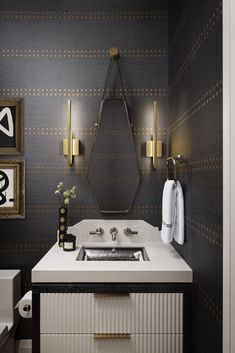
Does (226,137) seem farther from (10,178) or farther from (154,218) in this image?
(10,178)

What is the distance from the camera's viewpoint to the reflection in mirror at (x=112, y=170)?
2188 mm

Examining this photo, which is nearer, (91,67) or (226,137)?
(226,137)

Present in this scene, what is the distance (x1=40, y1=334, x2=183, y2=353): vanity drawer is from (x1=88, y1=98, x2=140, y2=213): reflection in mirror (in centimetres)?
90

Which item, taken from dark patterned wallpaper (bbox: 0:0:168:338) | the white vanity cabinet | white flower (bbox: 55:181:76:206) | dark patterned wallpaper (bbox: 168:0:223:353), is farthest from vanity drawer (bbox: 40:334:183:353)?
white flower (bbox: 55:181:76:206)

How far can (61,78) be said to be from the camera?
86.3 inches

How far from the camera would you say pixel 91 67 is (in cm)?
220

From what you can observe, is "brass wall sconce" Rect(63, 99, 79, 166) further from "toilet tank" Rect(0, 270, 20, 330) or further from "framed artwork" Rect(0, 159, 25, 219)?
"toilet tank" Rect(0, 270, 20, 330)

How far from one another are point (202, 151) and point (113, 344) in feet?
3.57

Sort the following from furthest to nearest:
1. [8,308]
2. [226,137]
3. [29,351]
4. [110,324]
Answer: [29,351]
[8,308]
[110,324]
[226,137]

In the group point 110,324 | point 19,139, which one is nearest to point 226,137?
point 110,324

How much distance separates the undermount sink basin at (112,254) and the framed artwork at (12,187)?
0.58m

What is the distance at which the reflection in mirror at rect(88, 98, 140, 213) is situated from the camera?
2.19 meters

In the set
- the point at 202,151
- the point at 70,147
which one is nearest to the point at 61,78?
the point at 70,147

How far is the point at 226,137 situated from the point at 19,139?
162 centimetres
